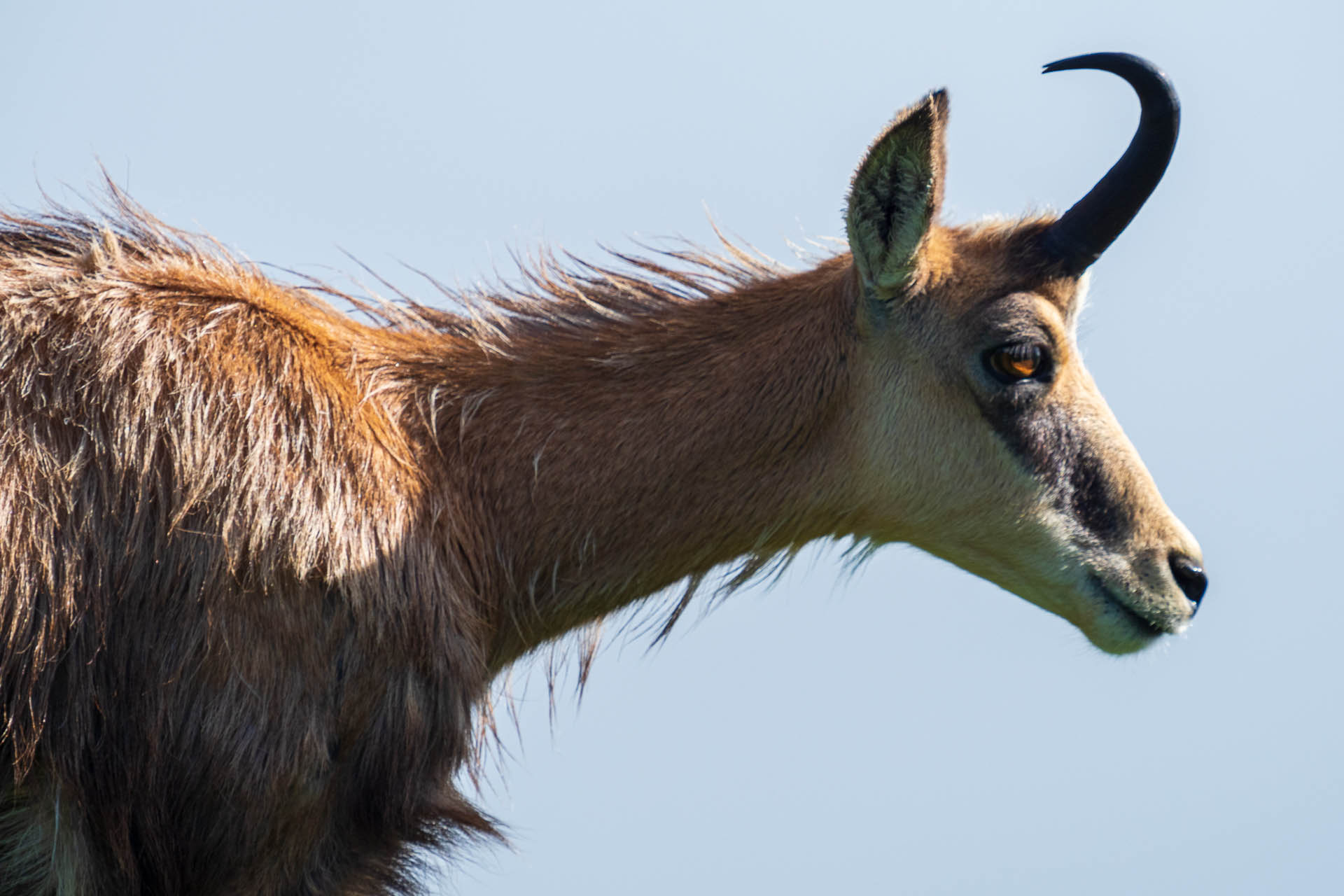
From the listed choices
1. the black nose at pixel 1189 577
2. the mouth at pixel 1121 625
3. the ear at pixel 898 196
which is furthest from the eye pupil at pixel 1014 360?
the black nose at pixel 1189 577

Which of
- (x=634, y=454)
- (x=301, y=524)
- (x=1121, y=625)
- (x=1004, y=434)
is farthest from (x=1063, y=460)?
(x=301, y=524)

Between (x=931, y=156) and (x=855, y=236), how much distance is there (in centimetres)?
56

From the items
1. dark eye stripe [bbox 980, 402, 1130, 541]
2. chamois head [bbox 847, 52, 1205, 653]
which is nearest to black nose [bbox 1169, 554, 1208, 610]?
chamois head [bbox 847, 52, 1205, 653]

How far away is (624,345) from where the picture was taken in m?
8.36

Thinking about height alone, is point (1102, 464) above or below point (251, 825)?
above

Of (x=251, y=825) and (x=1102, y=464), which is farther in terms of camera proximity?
(x=1102, y=464)

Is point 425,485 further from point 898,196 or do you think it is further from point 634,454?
point 898,196

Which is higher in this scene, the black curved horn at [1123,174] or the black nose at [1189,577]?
the black curved horn at [1123,174]

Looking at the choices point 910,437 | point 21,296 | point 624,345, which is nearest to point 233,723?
point 21,296

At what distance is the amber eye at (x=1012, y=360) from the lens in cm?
832

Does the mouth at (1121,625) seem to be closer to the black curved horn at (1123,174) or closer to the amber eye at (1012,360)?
the amber eye at (1012,360)

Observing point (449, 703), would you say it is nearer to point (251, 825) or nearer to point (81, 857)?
point (251, 825)

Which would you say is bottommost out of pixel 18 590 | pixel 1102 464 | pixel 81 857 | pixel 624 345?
pixel 81 857

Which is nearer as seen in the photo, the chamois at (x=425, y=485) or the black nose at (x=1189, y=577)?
the chamois at (x=425, y=485)
